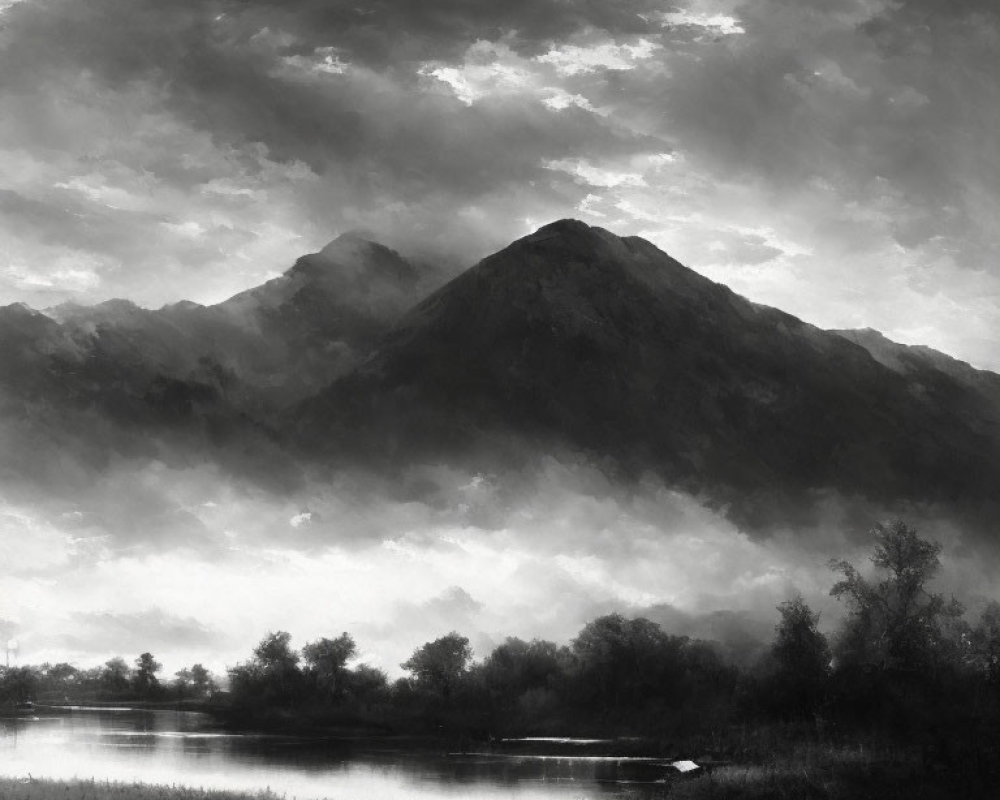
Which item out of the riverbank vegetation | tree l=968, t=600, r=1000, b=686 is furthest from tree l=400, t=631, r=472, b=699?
tree l=968, t=600, r=1000, b=686

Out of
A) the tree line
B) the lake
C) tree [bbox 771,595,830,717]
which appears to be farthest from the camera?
tree [bbox 771,595,830,717]

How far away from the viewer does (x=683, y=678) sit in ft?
417

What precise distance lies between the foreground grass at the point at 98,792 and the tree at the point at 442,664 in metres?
87.5

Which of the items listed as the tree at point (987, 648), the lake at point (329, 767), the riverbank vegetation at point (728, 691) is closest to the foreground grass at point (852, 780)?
the riverbank vegetation at point (728, 691)

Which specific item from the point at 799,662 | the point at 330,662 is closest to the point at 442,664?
the point at 330,662

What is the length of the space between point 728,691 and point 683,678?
9046 mm

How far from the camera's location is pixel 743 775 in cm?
6362

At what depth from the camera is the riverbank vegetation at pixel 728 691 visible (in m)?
72.6

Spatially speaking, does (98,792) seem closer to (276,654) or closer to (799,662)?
(799,662)

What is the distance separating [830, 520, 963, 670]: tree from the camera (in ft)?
330

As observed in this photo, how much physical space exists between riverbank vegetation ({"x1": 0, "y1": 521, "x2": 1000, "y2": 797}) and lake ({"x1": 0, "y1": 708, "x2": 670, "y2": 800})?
28.4ft

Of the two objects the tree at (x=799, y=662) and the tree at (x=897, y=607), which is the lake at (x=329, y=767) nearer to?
the tree at (x=799, y=662)

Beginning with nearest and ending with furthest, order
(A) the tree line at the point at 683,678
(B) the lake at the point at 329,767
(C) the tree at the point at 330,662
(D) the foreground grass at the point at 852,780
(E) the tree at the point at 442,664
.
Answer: (D) the foreground grass at the point at 852,780
(B) the lake at the point at 329,767
(A) the tree line at the point at 683,678
(E) the tree at the point at 442,664
(C) the tree at the point at 330,662

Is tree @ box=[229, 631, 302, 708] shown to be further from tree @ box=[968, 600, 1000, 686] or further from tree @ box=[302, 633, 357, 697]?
tree @ box=[968, 600, 1000, 686]
